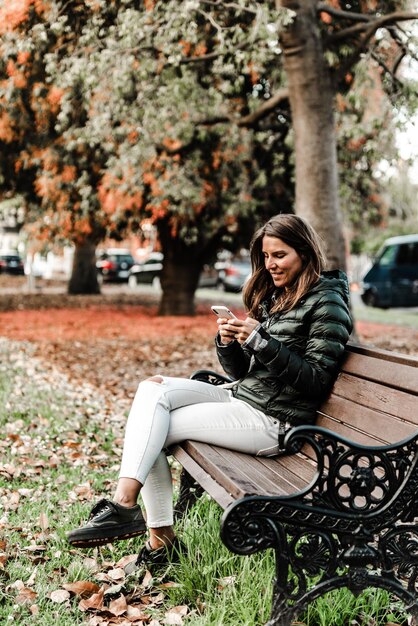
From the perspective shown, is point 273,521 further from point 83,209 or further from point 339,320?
point 83,209

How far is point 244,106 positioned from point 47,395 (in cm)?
776

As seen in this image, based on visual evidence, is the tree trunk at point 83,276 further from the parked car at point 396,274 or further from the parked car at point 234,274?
the parked car at point 396,274

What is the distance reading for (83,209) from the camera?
15.6 meters

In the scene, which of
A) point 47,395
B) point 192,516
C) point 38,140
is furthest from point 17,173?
point 192,516

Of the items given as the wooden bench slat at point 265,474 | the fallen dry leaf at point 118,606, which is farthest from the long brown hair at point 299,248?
the fallen dry leaf at point 118,606

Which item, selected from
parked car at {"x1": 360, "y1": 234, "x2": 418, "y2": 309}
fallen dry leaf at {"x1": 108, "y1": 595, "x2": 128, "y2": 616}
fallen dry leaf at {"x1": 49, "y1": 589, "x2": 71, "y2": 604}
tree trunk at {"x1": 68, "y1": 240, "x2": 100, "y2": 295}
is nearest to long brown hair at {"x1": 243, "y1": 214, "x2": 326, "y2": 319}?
fallen dry leaf at {"x1": 108, "y1": 595, "x2": 128, "y2": 616}

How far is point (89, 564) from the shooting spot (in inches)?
145

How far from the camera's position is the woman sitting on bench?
339 centimetres

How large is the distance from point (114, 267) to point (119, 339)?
92.3 ft

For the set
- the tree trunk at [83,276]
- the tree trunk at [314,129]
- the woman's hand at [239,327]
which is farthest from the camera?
the tree trunk at [83,276]

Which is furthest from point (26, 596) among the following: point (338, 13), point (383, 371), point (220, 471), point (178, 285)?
point (178, 285)

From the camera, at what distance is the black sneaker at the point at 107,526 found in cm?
320

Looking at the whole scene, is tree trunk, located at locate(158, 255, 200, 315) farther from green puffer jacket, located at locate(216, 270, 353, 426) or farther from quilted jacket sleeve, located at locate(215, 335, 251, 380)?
green puffer jacket, located at locate(216, 270, 353, 426)

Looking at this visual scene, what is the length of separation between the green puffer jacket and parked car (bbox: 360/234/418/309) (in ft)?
67.4
